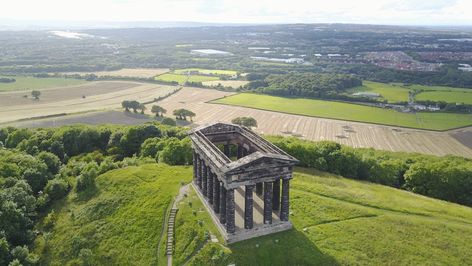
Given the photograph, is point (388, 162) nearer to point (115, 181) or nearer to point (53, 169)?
point (115, 181)

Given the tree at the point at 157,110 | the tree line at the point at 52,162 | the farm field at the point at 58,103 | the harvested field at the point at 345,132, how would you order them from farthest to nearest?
the tree at the point at 157,110, the farm field at the point at 58,103, the harvested field at the point at 345,132, the tree line at the point at 52,162

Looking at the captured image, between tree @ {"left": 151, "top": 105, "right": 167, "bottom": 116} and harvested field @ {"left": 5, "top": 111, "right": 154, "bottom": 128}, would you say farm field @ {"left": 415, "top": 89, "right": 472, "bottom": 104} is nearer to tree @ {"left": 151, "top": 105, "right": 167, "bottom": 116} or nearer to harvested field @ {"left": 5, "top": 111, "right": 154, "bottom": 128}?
tree @ {"left": 151, "top": 105, "right": 167, "bottom": 116}

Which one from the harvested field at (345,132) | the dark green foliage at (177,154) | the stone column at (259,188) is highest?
the stone column at (259,188)

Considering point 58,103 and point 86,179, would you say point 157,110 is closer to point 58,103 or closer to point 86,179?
point 58,103

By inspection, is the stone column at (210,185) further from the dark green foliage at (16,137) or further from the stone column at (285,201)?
the dark green foliage at (16,137)

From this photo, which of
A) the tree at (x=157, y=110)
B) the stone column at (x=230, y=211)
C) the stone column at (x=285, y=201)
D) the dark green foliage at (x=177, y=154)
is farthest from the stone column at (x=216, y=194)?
the tree at (x=157, y=110)

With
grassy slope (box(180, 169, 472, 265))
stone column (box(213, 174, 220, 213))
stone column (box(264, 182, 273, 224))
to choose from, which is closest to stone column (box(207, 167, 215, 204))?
stone column (box(213, 174, 220, 213))

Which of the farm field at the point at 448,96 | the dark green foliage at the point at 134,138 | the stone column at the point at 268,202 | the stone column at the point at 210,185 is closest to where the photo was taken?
the stone column at the point at 268,202
